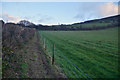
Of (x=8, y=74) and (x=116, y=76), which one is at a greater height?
(x=8, y=74)

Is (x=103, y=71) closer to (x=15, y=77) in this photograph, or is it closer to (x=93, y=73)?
(x=93, y=73)

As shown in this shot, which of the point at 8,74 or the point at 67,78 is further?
the point at 67,78

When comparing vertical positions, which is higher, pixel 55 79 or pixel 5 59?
pixel 5 59

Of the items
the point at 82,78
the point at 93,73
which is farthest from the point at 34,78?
the point at 93,73

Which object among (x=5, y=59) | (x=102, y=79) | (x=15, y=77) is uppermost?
(x=5, y=59)

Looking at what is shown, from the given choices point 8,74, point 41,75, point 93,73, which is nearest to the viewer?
point 8,74

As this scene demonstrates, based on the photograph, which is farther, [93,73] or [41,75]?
[93,73]

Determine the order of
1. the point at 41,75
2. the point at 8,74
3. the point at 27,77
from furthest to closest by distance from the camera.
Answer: the point at 41,75 → the point at 27,77 → the point at 8,74

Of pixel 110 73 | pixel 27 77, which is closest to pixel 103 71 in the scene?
pixel 110 73

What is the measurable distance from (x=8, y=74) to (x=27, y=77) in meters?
1.18

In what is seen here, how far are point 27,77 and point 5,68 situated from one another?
157cm

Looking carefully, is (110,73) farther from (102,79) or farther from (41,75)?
(41,75)

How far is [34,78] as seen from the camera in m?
7.09

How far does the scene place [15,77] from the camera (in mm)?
6480
